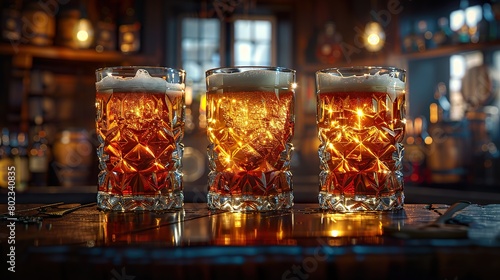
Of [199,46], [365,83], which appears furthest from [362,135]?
[199,46]

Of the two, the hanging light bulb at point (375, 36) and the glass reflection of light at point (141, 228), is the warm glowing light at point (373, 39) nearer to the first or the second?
the hanging light bulb at point (375, 36)

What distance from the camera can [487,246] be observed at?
2.01 ft

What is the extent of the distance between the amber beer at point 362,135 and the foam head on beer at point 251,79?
0.29 ft

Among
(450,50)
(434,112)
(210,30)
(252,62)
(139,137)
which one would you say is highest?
(210,30)

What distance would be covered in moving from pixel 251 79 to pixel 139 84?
0.66 ft

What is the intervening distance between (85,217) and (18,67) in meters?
4.12

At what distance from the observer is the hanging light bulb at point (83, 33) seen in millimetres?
4738

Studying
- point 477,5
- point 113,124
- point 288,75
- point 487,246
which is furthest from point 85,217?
point 477,5

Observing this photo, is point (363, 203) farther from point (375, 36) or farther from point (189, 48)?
point (189, 48)

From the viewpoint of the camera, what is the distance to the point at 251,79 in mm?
1067

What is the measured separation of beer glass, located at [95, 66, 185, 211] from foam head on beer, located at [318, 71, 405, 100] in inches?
11.3

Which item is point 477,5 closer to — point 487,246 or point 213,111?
point 213,111

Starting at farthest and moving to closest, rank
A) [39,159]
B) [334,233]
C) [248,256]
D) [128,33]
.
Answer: [128,33] < [39,159] < [334,233] < [248,256]

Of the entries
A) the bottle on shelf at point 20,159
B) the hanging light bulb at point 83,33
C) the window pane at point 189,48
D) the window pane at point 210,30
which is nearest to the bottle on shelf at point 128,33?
the hanging light bulb at point 83,33
